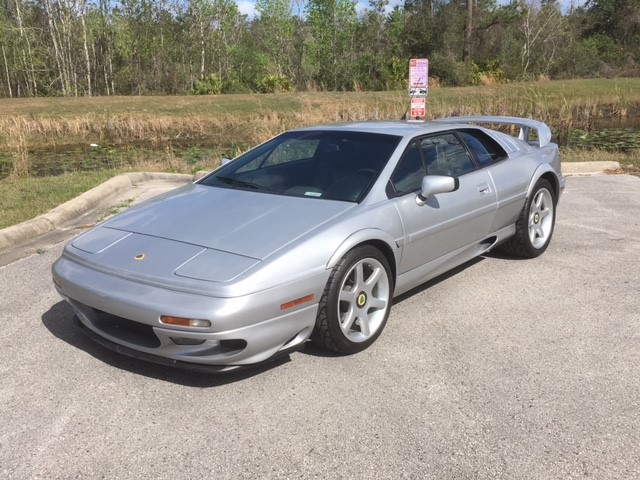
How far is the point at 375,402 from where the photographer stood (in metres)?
3.20

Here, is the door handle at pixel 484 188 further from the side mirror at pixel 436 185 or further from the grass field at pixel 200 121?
the grass field at pixel 200 121

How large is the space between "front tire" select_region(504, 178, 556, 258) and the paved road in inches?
33.5

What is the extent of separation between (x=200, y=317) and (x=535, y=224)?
12.3ft

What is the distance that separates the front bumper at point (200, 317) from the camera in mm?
3072

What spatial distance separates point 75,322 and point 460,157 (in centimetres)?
312

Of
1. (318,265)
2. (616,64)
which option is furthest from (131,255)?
(616,64)

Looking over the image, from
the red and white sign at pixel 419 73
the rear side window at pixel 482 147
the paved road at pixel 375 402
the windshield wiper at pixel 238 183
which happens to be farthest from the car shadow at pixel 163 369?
the red and white sign at pixel 419 73

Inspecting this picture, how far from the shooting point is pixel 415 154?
176 inches

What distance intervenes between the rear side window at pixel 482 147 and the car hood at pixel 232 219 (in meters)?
1.70

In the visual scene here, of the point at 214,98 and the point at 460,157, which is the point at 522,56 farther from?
the point at 460,157

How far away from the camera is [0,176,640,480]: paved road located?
8.86 ft

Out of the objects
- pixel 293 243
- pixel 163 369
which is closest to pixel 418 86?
pixel 293 243

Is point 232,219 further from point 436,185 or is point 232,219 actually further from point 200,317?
point 436,185

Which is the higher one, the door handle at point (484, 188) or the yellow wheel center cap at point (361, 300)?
the door handle at point (484, 188)
